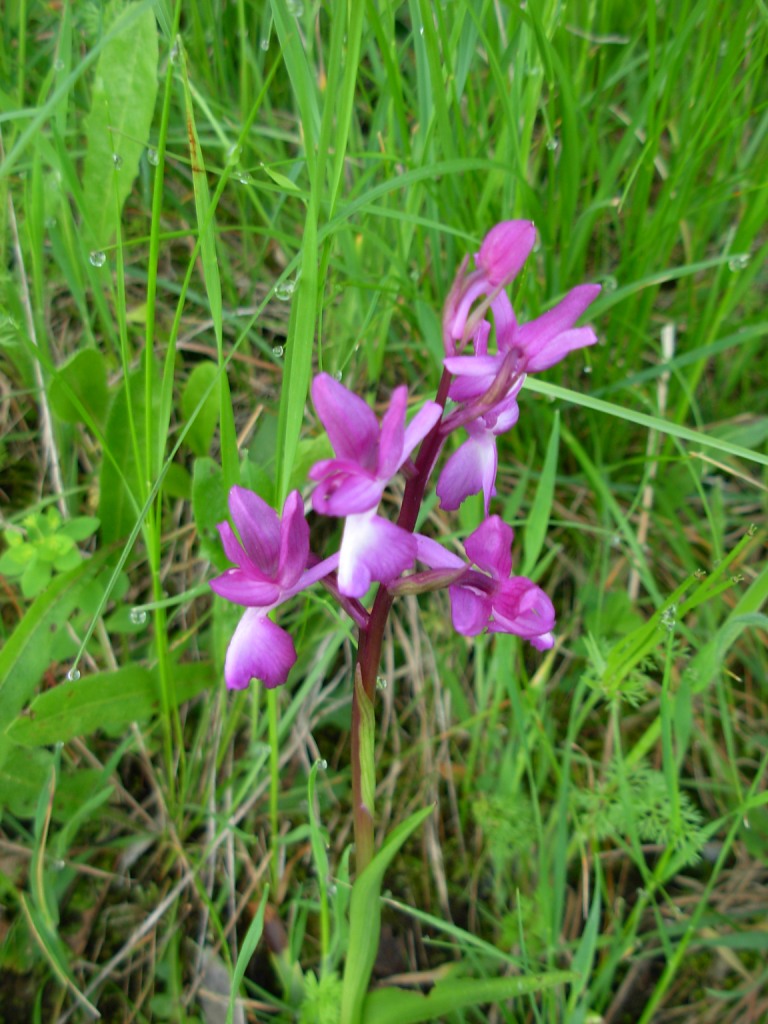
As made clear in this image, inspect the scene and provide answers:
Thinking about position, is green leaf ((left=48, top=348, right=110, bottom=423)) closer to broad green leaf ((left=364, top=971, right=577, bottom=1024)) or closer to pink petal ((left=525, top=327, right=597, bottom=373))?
pink petal ((left=525, top=327, right=597, bottom=373))

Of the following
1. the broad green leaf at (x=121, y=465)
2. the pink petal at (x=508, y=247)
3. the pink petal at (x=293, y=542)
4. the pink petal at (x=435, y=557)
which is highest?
the pink petal at (x=508, y=247)

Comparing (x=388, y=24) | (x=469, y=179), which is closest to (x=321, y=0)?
(x=388, y=24)

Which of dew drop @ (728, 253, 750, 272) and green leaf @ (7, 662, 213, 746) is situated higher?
dew drop @ (728, 253, 750, 272)

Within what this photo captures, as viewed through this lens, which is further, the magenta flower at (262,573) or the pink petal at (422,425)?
the magenta flower at (262,573)

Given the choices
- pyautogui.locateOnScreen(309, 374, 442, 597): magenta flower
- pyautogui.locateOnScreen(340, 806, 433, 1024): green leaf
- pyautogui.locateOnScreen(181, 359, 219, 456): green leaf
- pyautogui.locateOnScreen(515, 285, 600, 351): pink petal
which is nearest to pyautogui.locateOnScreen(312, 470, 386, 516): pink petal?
pyautogui.locateOnScreen(309, 374, 442, 597): magenta flower

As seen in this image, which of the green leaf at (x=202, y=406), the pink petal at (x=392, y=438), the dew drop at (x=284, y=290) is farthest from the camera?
the green leaf at (x=202, y=406)

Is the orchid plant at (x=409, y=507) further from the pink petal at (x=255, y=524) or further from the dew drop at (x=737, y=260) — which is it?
the dew drop at (x=737, y=260)

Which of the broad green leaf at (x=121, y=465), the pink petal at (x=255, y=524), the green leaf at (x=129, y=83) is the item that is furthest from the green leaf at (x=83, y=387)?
the pink petal at (x=255, y=524)

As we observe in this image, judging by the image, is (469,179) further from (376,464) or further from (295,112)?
(376,464)
